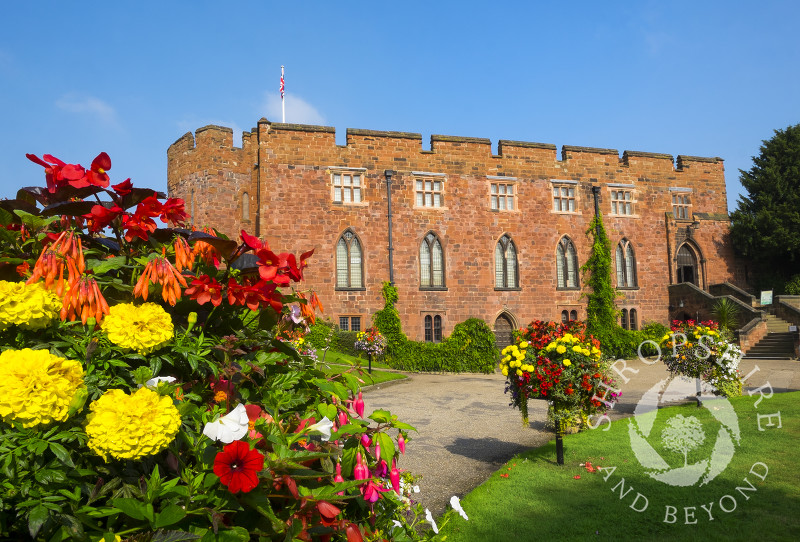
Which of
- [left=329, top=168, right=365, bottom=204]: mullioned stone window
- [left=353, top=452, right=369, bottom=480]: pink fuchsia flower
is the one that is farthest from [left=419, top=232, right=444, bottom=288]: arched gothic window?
[left=353, top=452, right=369, bottom=480]: pink fuchsia flower

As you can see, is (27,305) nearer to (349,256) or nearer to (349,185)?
(349,256)

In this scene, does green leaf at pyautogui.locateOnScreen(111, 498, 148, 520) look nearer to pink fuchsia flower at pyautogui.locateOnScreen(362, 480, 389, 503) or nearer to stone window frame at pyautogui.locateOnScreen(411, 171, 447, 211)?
pink fuchsia flower at pyautogui.locateOnScreen(362, 480, 389, 503)

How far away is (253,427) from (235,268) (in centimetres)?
67

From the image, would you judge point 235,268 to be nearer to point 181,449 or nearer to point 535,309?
point 181,449

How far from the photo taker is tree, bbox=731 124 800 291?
1111 inches

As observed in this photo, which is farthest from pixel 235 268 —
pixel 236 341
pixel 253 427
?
pixel 253 427

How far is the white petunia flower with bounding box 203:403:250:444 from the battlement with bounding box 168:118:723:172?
76.6 ft

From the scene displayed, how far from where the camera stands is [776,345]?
22.9 meters

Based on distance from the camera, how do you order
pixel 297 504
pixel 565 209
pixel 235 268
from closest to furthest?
pixel 297 504 < pixel 235 268 < pixel 565 209

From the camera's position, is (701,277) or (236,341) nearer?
(236,341)

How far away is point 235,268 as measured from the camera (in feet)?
6.73

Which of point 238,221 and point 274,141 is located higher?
point 274,141

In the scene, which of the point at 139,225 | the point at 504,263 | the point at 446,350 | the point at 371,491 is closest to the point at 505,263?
the point at 504,263

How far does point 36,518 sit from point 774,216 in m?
34.8
